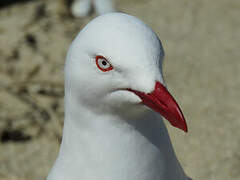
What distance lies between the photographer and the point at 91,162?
184 centimetres

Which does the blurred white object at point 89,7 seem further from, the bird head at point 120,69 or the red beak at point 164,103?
the red beak at point 164,103

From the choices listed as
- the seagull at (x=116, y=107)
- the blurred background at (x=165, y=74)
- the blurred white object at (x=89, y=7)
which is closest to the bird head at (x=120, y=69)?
the seagull at (x=116, y=107)

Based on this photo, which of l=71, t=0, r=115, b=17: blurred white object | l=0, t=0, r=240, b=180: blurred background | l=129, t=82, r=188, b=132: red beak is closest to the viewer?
l=129, t=82, r=188, b=132: red beak

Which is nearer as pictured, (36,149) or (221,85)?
(36,149)

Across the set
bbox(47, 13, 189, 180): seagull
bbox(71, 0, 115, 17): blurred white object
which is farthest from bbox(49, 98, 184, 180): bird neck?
bbox(71, 0, 115, 17): blurred white object

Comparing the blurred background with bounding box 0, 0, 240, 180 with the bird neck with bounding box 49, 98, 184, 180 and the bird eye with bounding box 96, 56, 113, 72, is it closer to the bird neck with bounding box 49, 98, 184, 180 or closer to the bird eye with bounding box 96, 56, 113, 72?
the bird neck with bounding box 49, 98, 184, 180

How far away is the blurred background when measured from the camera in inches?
134

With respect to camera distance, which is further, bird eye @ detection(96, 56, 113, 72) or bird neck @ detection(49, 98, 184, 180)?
bird neck @ detection(49, 98, 184, 180)

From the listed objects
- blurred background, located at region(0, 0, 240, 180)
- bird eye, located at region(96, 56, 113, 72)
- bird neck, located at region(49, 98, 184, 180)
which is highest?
bird eye, located at region(96, 56, 113, 72)

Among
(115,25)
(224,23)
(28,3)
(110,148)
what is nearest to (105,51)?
(115,25)

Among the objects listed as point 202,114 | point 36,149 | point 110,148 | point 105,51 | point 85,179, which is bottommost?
point 36,149

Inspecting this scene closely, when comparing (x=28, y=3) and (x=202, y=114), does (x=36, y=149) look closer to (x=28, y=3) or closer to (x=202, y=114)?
(x=202, y=114)

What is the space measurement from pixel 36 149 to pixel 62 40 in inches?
54.8

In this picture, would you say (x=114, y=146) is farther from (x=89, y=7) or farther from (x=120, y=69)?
(x=89, y=7)
